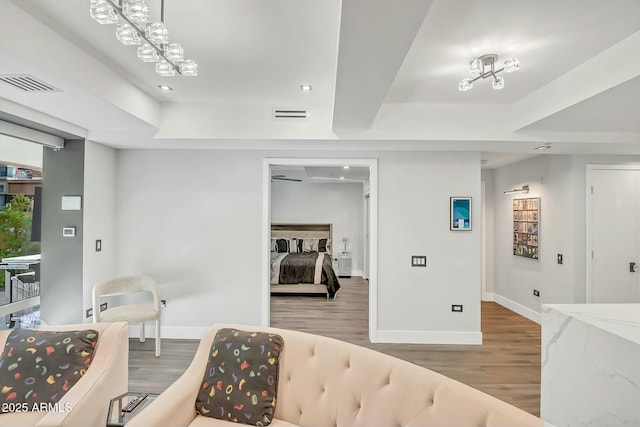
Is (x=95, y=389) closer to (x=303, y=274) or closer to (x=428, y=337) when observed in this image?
(x=428, y=337)

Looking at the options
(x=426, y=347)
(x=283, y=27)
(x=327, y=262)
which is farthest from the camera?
(x=327, y=262)

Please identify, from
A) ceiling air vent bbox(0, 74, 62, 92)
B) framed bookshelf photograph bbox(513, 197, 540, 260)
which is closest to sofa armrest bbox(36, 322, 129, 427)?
ceiling air vent bbox(0, 74, 62, 92)

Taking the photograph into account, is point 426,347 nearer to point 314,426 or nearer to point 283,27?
point 314,426

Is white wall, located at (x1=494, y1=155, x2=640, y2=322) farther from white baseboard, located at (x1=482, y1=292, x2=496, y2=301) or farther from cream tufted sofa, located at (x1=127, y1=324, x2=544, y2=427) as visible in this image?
cream tufted sofa, located at (x1=127, y1=324, x2=544, y2=427)

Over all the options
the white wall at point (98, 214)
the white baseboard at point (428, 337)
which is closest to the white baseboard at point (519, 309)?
the white baseboard at point (428, 337)

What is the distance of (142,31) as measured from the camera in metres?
1.59

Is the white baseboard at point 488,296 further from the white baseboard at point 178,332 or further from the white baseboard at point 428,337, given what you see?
the white baseboard at point 178,332

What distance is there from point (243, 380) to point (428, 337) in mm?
2844

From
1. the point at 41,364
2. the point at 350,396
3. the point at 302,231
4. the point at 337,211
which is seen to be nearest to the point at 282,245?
the point at 302,231

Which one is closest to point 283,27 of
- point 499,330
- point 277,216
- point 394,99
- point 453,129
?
point 394,99

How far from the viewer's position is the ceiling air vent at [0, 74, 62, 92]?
2.07 metres

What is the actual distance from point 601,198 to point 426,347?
3014 millimetres

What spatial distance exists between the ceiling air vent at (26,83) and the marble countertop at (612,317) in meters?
3.43

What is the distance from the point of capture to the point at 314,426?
1634 mm
